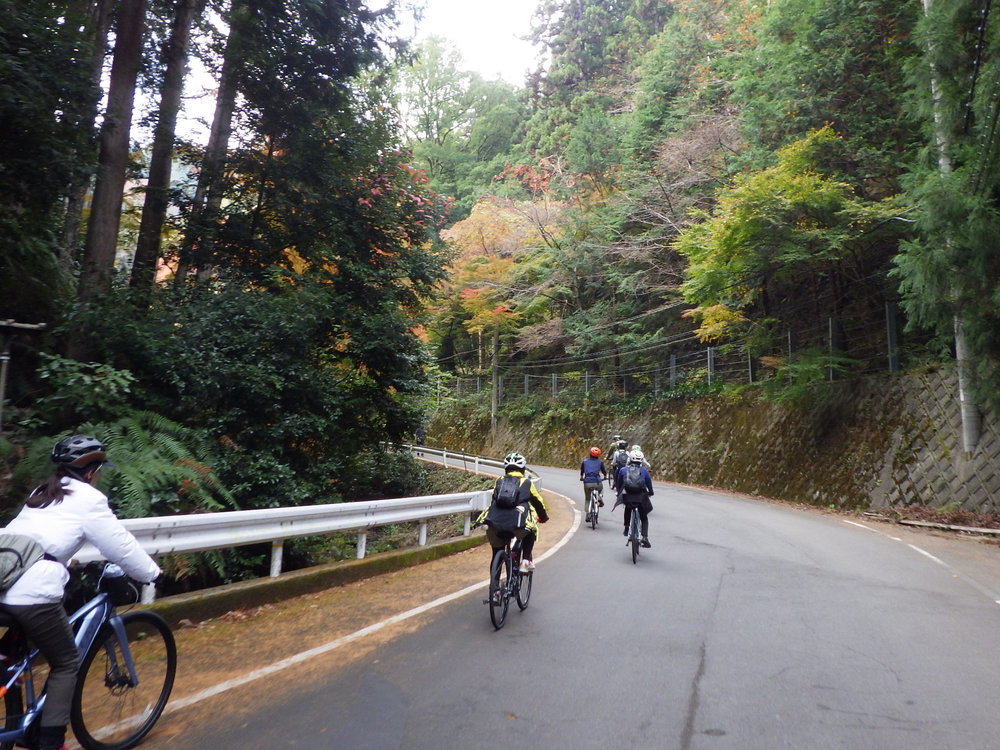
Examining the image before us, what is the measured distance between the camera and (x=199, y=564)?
318 inches

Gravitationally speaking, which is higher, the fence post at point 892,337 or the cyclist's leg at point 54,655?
the fence post at point 892,337

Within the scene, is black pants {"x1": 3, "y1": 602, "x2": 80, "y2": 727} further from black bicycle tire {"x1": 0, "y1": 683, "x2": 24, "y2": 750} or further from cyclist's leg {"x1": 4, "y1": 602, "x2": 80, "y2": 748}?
black bicycle tire {"x1": 0, "y1": 683, "x2": 24, "y2": 750}

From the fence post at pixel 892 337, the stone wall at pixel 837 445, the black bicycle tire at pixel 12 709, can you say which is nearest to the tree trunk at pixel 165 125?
the black bicycle tire at pixel 12 709

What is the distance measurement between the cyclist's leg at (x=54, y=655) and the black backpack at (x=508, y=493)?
4227mm

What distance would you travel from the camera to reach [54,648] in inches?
133

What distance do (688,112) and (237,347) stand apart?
22.8 m

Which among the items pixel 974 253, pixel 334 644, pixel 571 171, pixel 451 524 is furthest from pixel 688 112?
pixel 334 644

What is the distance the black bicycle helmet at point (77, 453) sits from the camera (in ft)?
11.8

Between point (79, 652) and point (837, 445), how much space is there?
68.6 feet

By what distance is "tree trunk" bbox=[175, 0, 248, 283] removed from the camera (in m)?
13.6

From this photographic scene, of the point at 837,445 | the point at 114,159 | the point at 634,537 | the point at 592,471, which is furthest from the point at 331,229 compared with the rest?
the point at 837,445

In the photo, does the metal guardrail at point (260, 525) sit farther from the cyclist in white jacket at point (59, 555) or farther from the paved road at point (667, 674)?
the paved road at point (667, 674)

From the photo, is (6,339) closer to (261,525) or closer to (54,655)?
(261,525)

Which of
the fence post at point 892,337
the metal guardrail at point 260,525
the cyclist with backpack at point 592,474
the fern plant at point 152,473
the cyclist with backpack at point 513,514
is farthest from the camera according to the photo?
the fence post at point 892,337
